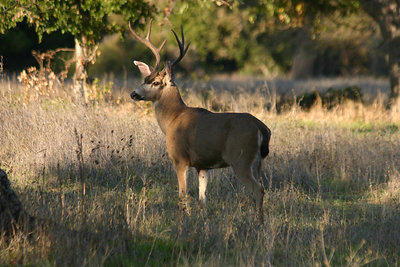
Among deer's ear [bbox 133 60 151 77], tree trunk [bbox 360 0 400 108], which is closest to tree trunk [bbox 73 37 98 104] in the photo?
deer's ear [bbox 133 60 151 77]

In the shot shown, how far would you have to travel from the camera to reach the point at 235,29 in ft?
118

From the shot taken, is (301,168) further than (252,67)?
No

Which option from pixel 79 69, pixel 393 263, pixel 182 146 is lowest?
pixel 393 263

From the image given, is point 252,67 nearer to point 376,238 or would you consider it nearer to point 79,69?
point 79,69

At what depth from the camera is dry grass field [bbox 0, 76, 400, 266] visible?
486 centimetres

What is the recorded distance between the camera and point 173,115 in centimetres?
699

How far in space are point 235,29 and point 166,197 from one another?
29656 mm

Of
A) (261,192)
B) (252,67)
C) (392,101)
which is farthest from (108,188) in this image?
(252,67)

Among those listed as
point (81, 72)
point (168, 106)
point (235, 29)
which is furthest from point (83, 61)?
point (235, 29)

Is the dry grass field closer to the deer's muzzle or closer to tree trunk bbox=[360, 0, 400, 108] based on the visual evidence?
the deer's muzzle

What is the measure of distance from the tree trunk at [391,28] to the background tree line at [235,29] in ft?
0.08

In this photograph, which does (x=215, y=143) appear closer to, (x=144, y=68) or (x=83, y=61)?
(x=144, y=68)

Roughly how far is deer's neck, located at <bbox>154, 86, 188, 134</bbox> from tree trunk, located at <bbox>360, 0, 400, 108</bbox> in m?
9.35

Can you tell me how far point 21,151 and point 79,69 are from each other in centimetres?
476
